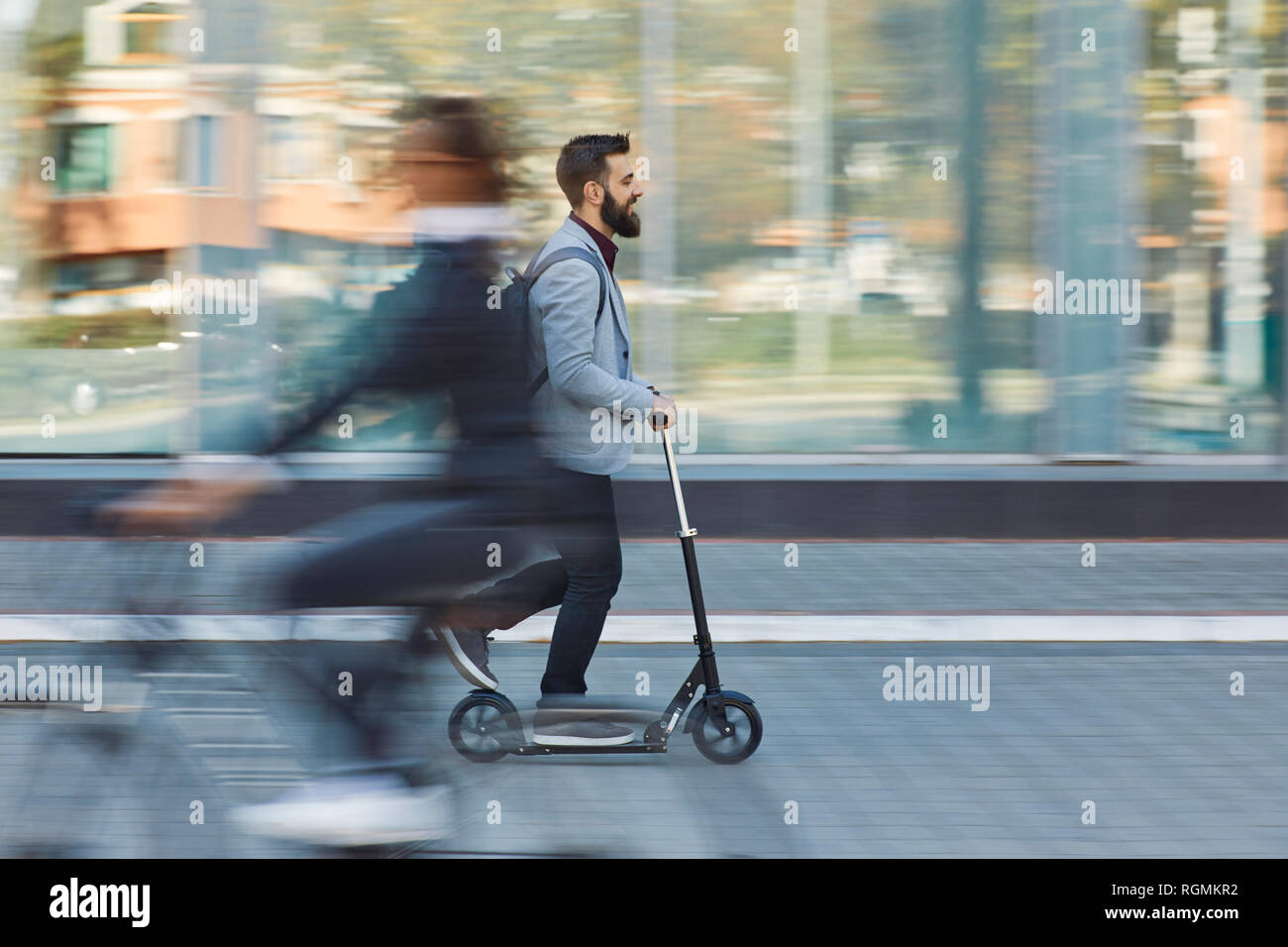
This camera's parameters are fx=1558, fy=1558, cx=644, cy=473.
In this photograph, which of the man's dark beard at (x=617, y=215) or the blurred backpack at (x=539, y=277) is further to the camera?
→ the man's dark beard at (x=617, y=215)

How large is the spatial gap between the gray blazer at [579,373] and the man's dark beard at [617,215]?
15 cm

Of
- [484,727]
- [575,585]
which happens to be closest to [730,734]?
[575,585]

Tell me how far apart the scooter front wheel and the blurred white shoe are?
5.74ft

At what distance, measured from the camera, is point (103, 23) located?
33.7ft

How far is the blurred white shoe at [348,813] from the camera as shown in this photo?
3.39 m

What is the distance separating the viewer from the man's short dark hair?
491cm

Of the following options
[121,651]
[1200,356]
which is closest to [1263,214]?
[1200,356]

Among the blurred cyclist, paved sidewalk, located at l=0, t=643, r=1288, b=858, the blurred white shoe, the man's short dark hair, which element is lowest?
paved sidewalk, located at l=0, t=643, r=1288, b=858

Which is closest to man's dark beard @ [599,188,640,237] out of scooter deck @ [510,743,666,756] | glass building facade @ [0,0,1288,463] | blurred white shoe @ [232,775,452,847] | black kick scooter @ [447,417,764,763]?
black kick scooter @ [447,417,764,763]

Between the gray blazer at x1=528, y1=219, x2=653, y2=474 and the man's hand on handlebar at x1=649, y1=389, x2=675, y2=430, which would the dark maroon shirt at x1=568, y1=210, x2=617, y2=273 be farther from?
the man's hand on handlebar at x1=649, y1=389, x2=675, y2=430

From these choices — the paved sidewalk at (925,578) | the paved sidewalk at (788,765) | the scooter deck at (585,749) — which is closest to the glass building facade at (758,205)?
the paved sidewalk at (925,578)

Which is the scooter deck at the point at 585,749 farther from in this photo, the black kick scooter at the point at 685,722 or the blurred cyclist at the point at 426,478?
the blurred cyclist at the point at 426,478

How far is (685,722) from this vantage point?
508 centimetres
